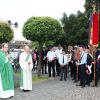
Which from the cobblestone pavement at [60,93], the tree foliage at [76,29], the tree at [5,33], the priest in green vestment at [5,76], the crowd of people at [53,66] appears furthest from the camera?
the tree foliage at [76,29]

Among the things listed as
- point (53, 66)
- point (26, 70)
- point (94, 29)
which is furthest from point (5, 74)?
point (53, 66)

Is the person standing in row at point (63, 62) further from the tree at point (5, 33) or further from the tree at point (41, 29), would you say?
the tree at point (5, 33)

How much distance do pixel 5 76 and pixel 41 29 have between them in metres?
8.02

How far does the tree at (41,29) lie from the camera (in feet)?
74.5

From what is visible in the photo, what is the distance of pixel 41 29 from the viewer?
22688 mm

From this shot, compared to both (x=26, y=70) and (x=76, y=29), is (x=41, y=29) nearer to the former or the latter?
(x=26, y=70)

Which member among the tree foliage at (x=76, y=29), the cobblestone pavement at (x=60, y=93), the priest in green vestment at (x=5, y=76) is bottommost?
the cobblestone pavement at (x=60, y=93)

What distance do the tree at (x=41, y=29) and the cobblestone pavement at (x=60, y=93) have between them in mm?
4670

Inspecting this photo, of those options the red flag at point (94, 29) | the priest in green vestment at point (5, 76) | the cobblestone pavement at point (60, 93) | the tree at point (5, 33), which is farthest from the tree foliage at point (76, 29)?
the priest in green vestment at point (5, 76)

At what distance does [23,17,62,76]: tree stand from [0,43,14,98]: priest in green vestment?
760 cm

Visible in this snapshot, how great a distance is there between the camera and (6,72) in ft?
49.3

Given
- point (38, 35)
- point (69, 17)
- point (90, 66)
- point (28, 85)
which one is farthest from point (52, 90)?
point (69, 17)

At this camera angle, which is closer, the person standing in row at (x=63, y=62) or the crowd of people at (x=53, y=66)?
the crowd of people at (x=53, y=66)

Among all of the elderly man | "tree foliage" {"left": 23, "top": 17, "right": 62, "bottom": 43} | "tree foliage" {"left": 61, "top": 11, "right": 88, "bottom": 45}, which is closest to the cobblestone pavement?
the elderly man
